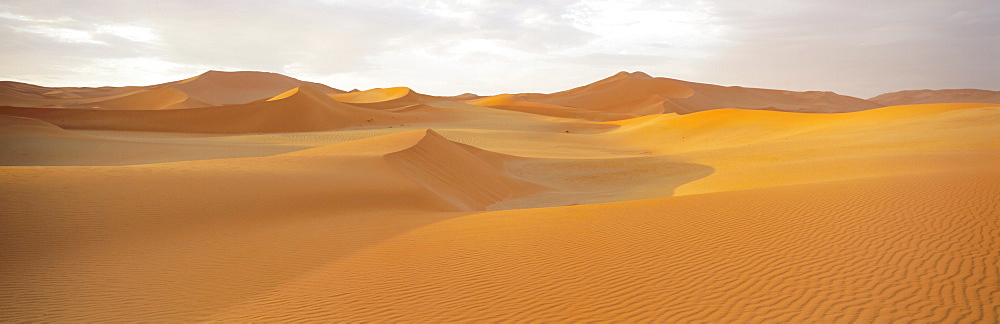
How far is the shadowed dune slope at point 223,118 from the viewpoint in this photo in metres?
33.6

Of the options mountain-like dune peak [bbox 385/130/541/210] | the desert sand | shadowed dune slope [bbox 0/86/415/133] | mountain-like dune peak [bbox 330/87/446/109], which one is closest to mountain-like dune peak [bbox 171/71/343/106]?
mountain-like dune peak [bbox 330/87/446/109]

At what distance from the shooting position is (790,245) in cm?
644

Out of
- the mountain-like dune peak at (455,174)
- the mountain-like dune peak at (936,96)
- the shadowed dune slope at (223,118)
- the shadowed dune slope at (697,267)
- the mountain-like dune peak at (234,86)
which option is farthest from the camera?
the mountain-like dune peak at (936,96)

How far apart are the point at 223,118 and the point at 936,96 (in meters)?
146

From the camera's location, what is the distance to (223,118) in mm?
35844

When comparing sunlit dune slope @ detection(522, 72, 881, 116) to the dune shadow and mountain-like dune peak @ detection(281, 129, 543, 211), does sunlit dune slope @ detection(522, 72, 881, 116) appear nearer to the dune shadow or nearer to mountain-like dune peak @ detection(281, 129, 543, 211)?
the dune shadow

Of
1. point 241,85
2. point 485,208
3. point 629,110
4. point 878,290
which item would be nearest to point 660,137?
point 485,208

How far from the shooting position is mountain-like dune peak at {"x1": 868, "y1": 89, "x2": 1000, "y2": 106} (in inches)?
4467

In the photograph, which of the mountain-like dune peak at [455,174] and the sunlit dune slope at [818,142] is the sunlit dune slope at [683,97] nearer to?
the sunlit dune slope at [818,142]

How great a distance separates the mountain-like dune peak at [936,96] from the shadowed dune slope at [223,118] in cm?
11594

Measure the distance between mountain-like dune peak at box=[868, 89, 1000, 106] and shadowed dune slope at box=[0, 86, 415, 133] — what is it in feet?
380

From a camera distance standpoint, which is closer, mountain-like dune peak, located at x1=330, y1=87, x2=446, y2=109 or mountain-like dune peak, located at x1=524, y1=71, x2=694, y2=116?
mountain-like dune peak, located at x1=330, y1=87, x2=446, y2=109

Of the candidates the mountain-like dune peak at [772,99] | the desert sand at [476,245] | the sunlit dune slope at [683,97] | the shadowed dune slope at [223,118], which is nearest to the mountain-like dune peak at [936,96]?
the mountain-like dune peak at [772,99]

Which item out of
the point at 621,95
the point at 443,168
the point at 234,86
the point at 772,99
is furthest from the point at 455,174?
the point at 772,99
